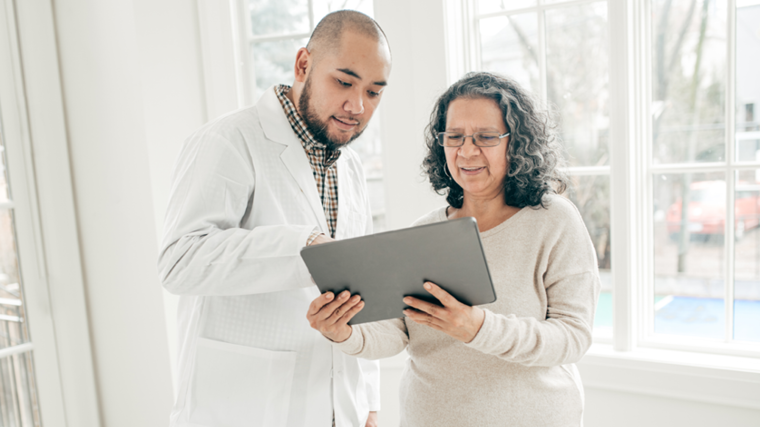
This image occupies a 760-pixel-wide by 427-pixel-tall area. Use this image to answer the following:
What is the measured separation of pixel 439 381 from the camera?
3.99 feet

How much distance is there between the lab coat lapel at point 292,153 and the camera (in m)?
1.34

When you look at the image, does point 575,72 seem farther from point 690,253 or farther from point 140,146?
point 140,146

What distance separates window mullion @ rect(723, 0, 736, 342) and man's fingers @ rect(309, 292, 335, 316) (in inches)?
63.4

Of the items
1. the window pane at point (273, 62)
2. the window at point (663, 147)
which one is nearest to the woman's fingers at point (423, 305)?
the window at point (663, 147)

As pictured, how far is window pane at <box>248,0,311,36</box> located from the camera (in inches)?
94.5

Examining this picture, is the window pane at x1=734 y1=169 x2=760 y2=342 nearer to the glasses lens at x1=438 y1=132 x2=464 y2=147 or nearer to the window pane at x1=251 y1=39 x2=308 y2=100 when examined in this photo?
the glasses lens at x1=438 y1=132 x2=464 y2=147

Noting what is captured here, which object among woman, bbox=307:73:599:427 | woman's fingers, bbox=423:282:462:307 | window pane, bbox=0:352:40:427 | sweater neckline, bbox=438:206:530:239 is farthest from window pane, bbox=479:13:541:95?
window pane, bbox=0:352:40:427

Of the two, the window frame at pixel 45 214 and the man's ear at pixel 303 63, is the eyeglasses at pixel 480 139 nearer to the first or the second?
the man's ear at pixel 303 63

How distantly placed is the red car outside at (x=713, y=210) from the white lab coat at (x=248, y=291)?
1410mm

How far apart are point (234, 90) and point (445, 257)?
1.84 meters

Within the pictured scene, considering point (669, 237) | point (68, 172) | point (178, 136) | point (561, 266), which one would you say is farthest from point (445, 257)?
point (68, 172)

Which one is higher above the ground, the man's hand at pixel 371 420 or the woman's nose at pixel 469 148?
the woman's nose at pixel 469 148

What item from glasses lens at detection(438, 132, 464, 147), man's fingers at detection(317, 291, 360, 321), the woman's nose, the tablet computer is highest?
glasses lens at detection(438, 132, 464, 147)

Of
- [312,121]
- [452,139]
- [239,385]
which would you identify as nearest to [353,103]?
[312,121]
